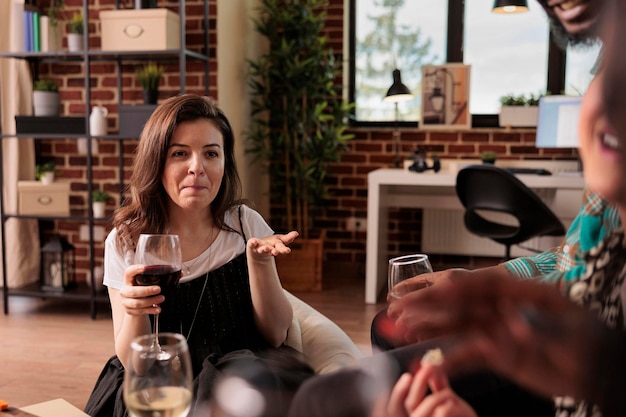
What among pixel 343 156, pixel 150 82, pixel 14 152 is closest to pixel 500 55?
pixel 343 156

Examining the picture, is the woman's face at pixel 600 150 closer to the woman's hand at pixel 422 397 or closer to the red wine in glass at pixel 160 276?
the woman's hand at pixel 422 397

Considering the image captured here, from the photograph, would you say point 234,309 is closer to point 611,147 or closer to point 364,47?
point 611,147

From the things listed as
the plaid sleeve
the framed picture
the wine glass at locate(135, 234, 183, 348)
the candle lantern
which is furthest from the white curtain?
the plaid sleeve

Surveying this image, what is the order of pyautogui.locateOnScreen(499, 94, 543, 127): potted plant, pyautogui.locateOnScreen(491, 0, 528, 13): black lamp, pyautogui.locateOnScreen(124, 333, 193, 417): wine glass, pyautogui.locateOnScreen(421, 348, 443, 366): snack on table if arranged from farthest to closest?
pyautogui.locateOnScreen(499, 94, 543, 127): potted plant
pyautogui.locateOnScreen(491, 0, 528, 13): black lamp
pyautogui.locateOnScreen(124, 333, 193, 417): wine glass
pyautogui.locateOnScreen(421, 348, 443, 366): snack on table

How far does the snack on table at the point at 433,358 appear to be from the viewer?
45 centimetres

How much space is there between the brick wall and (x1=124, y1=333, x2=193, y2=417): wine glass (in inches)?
126

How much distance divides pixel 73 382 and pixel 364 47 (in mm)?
3129

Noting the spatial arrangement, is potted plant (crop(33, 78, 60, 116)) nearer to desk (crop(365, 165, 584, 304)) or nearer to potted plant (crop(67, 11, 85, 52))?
potted plant (crop(67, 11, 85, 52))

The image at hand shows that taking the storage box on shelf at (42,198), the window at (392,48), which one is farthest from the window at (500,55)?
the storage box on shelf at (42,198)

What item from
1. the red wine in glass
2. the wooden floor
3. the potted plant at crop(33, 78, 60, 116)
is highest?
the potted plant at crop(33, 78, 60, 116)

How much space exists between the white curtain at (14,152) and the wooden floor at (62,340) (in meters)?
0.24

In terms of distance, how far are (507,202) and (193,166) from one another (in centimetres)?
211

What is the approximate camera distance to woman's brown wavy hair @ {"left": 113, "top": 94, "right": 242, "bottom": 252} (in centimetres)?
162

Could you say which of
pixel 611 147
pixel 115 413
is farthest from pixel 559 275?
pixel 115 413
